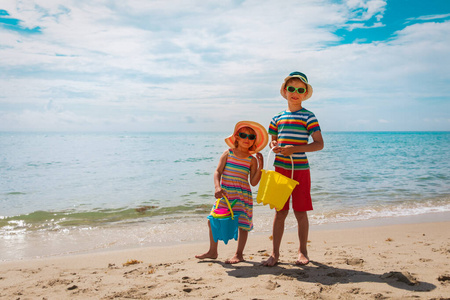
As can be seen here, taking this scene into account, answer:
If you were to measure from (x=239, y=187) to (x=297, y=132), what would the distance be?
0.92 metres

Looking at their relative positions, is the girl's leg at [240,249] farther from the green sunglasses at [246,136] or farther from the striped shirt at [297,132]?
the green sunglasses at [246,136]

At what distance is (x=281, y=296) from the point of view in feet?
9.64

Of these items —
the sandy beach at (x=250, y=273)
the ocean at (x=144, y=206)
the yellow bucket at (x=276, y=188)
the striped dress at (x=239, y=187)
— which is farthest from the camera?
the ocean at (x=144, y=206)

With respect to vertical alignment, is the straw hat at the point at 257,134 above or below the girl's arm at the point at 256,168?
above

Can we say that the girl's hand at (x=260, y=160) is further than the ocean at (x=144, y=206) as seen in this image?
No

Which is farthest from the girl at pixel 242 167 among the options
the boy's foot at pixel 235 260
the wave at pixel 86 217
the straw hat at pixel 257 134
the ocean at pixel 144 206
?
the wave at pixel 86 217

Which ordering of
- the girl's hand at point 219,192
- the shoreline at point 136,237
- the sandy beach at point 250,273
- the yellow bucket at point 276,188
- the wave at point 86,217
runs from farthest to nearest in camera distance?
the wave at point 86,217 < the shoreline at point 136,237 < the girl's hand at point 219,192 < the yellow bucket at point 276,188 < the sandy beach at point 250,273

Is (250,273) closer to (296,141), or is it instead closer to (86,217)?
(296,141)

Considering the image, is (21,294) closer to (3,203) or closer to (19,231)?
(19,231)

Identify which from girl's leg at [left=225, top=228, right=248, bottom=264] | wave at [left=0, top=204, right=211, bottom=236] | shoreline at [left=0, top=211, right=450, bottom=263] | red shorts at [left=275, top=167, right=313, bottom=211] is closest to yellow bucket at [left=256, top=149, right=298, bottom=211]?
red shorts at [left=275, top=167, right=313, bottom=211]

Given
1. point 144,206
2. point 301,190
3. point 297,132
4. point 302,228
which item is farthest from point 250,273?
point 144,206

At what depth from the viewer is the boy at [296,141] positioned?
12.1ft

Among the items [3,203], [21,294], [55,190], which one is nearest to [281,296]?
[21,294]

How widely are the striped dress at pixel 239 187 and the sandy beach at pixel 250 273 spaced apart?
0.57 meters
